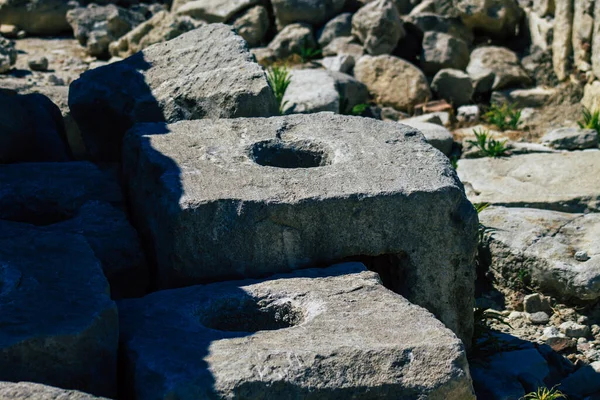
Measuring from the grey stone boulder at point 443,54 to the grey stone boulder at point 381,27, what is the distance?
334mm

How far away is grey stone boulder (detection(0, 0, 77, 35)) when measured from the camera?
11.0 metres

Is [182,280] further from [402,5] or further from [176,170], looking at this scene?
→ [402,5]

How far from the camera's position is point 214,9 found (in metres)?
10.7

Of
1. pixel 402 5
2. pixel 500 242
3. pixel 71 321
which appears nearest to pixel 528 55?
pixel 402 5

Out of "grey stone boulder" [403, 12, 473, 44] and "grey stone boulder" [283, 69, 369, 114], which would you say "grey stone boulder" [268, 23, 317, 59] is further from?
"grey stone boulder" [283, 69, 369, 114]

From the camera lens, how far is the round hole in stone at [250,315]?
3684 millimetres

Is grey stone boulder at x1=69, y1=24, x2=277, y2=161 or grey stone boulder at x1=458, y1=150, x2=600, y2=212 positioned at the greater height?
grey stone boulder at x1=69, y1=24, x2=277, y2=161

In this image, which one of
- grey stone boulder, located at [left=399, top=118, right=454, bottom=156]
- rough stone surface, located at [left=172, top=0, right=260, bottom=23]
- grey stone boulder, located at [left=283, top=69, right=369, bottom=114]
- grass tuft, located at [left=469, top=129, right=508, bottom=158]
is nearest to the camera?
grass tuft, located at [left=469, top=129, right=508, bottom=158]

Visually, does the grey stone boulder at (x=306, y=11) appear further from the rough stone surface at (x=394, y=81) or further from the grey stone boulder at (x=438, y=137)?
the grey stone boulder at (x=438, y=137)

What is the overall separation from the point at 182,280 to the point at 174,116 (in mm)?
1643

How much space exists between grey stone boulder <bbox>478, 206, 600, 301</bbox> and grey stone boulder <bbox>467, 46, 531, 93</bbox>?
3.67 meters

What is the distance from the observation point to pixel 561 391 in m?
4.41

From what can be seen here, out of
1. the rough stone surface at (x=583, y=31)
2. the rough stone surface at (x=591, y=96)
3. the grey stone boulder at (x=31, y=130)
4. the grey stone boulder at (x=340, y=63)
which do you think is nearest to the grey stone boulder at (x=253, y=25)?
the grey stone boulder at (x=340, y=63)

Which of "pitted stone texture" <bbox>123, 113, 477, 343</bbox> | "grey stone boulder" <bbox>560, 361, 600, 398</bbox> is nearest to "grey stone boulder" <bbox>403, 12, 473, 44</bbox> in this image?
"pitted stone texture" <bbox>123, 113, 477, 343</bbox>
